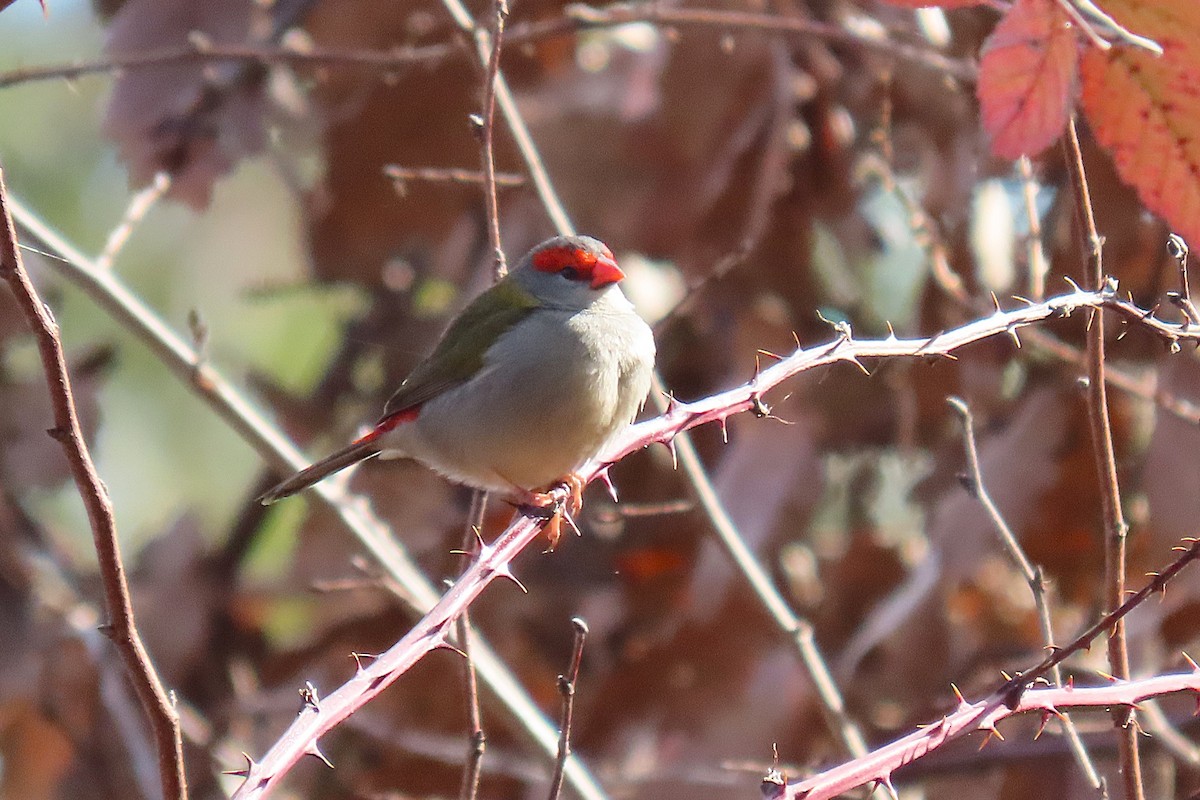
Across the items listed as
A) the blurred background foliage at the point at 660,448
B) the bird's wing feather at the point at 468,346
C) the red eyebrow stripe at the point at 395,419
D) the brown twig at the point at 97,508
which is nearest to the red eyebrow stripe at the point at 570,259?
the bird's wing feather at the point at 468,346

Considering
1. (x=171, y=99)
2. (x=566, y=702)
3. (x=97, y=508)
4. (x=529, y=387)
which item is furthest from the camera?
(x=171, y=99)

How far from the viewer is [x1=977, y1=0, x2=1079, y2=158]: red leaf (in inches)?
77.2

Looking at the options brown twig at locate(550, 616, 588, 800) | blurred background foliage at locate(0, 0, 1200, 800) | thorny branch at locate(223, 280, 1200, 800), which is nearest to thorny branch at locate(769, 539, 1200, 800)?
thorny branch at locate(223, 280, 1200, 800)

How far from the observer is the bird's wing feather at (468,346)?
390 centimetres

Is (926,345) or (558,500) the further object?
(558,500)

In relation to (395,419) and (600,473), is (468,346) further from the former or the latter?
(600,473)

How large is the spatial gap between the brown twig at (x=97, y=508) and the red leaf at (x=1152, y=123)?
4.73 ft

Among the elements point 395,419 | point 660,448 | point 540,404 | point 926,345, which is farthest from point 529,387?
point 926,345

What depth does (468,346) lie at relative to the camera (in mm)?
3947

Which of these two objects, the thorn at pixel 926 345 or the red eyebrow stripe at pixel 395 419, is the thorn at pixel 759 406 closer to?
the thorn at pixel 926 345

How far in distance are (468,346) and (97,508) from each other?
244cm

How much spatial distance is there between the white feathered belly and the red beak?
18cm

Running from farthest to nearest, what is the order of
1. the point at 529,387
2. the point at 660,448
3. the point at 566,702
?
the point at 660,448, the point at 529,387, the point at 566,702

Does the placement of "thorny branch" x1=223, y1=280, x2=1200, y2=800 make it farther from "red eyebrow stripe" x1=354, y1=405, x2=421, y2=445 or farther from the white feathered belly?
"red eyebrow stripe" x1=354, y1=405, x2=421, y2=445
